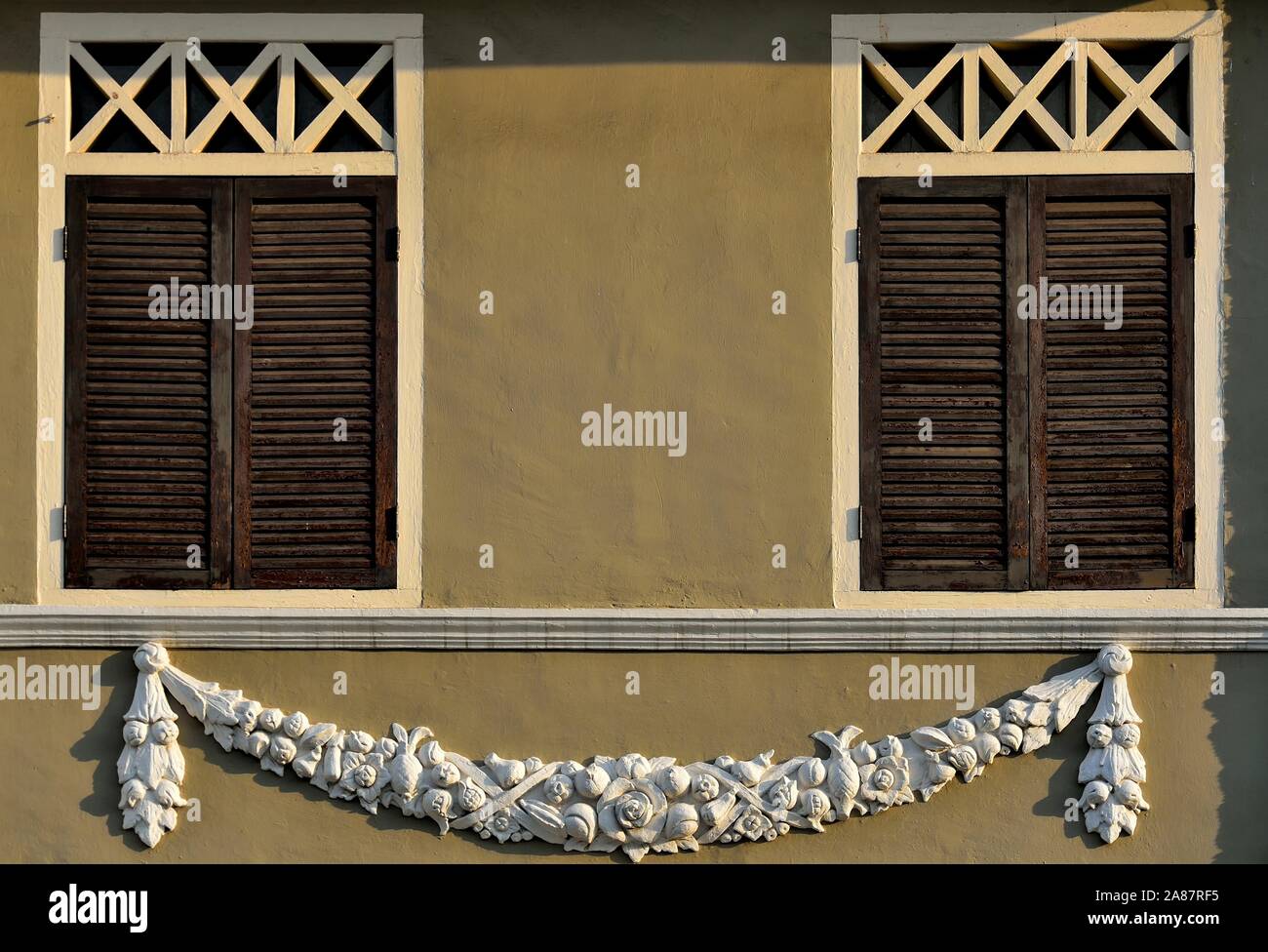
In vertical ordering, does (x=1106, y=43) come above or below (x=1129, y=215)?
above

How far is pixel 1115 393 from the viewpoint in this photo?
8.88m

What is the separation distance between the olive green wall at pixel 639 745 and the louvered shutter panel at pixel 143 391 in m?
0.57

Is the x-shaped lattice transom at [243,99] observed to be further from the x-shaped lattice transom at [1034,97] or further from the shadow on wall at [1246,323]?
the shadow on wall at [1246,323]

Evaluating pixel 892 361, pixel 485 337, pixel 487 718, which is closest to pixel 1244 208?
pixel 892 361

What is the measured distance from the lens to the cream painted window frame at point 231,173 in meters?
8.80

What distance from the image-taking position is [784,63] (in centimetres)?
894

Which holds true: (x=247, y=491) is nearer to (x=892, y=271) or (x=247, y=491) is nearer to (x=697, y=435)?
(x=697, y=435)

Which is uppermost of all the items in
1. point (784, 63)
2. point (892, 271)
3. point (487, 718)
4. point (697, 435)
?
point (784, 63)

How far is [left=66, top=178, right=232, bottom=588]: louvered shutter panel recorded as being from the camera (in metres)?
8.84

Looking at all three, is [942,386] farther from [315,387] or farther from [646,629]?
[315,387]

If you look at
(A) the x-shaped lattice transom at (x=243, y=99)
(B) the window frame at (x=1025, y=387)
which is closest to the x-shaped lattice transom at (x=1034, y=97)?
(B) the window frame at (x=1025, y=387)

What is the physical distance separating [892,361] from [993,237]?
2.66ft

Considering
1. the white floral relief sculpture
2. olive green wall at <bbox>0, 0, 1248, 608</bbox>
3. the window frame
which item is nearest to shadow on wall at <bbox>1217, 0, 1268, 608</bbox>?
olive green wall at <bbox>0, 0, 1248, 608</bbox>

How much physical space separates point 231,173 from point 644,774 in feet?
11.9
